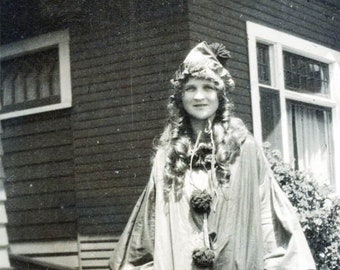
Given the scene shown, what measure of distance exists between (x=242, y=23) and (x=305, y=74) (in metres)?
1.78

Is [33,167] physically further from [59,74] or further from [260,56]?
[260,56]

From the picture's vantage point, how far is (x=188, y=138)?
9.69 ft

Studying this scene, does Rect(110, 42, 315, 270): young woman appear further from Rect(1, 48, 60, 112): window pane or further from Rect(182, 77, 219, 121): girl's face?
Rect(1, 48, 60, 112): window pane

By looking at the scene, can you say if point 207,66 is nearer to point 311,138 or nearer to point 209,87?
point 209,87

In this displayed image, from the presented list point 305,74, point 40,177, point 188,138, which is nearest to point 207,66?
Result: point 188,138

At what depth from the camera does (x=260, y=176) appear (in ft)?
9.52

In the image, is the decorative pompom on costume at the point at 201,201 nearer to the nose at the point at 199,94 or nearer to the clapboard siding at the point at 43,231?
the nose at the point at 199,94

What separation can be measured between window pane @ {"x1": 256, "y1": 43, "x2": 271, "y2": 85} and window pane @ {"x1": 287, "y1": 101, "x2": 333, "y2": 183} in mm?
603

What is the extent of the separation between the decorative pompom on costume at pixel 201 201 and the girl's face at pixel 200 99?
13.5 inches

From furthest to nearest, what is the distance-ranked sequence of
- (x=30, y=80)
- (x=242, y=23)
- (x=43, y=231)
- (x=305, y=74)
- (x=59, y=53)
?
(x=305, y=74) < (x=30, y=80) < (x=43, y=231) < (x=59, y=53) < (x=242, y=23)

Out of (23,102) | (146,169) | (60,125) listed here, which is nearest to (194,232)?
(146,169)

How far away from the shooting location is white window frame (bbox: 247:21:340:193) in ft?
23.5

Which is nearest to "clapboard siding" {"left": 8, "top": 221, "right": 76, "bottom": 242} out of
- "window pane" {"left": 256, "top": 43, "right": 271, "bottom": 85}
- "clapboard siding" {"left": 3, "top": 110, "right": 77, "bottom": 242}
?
"clapboard siding" {"left": 3, "top": 110, "right": 77, "bottom": 242}

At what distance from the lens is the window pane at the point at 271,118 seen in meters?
7.46
